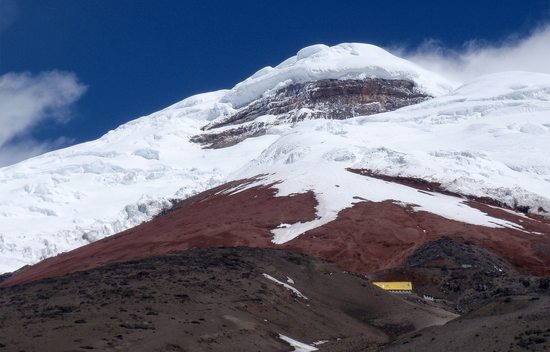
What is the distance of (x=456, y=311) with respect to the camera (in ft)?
155

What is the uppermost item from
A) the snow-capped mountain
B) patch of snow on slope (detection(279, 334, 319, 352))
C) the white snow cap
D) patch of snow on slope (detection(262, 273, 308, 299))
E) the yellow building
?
the white snow cap

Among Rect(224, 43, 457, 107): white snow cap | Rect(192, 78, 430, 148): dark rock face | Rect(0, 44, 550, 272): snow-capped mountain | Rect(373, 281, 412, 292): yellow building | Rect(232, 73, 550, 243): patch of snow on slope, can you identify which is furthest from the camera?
Rect(224, 43, 457, 107): white snow cap

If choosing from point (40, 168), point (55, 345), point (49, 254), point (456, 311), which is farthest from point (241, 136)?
point (55, 345)

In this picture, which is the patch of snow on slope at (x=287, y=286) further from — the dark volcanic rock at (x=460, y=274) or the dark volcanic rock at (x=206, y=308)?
the dark volcanic rock at (x=460, y=274)

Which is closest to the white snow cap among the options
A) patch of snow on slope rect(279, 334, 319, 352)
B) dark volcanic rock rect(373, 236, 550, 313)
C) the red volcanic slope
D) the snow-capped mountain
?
the snow-capped mountain

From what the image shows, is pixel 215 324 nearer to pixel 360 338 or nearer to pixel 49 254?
pixel 360 338

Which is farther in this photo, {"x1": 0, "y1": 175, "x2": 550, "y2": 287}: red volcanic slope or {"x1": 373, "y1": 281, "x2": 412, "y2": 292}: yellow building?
{"x1": 0, "y1": 175, "x2": 550, "y2": 287}: red volcanic slope

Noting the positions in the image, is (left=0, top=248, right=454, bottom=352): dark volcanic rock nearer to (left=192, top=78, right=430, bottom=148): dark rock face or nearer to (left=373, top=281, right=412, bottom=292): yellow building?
(left=373, top=281, right=412, bottom=292): yellow building

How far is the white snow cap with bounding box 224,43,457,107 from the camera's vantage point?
565 ft

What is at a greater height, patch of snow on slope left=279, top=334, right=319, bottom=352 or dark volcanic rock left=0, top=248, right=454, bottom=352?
dark volcanic rock left=0, top=248, right=454, bottom=352

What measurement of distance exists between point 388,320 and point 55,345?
2052 centimetres

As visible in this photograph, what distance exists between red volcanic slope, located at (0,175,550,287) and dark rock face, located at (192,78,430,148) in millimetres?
67728

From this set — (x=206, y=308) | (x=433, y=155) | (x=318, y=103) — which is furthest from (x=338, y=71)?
(x=206, y=308)

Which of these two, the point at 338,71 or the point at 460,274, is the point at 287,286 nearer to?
the point at 460,274
